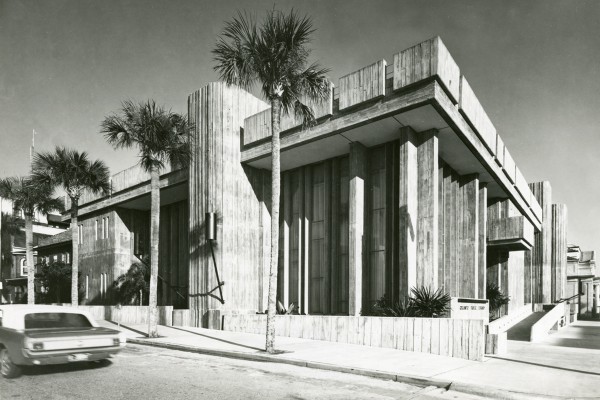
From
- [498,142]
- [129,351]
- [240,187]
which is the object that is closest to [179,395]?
[129,351]

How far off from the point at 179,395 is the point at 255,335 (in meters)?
9.81

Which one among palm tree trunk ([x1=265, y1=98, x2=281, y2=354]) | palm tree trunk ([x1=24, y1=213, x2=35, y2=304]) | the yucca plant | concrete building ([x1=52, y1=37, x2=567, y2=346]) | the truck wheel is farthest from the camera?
palm tree trunk ([x1=24, y1=213, x2=35, y2=304])

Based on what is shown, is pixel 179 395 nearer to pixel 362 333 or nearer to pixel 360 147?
pixel 362 333

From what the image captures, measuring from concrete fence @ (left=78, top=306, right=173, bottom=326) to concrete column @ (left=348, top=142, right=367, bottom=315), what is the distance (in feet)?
28.1

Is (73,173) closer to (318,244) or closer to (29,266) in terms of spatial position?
(29,266)

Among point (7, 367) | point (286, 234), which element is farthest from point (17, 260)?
point (7, 367)

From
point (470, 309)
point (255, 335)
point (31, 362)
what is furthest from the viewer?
point (255, 335)

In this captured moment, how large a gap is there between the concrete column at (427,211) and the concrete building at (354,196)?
4cm

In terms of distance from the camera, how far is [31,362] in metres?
8.68

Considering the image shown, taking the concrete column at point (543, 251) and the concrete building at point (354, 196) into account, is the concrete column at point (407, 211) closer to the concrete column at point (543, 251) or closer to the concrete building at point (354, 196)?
the concrete building at point (354, 196)

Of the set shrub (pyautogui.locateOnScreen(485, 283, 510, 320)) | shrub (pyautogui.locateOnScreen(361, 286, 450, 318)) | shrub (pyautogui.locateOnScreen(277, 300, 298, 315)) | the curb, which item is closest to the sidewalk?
the curb

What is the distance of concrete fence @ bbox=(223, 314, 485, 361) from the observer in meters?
12.0

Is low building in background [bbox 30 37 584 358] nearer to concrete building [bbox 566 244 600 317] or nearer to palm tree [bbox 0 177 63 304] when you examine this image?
palm tree [bbox 0 177 63 304]

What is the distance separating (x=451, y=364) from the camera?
1116 centimetres
